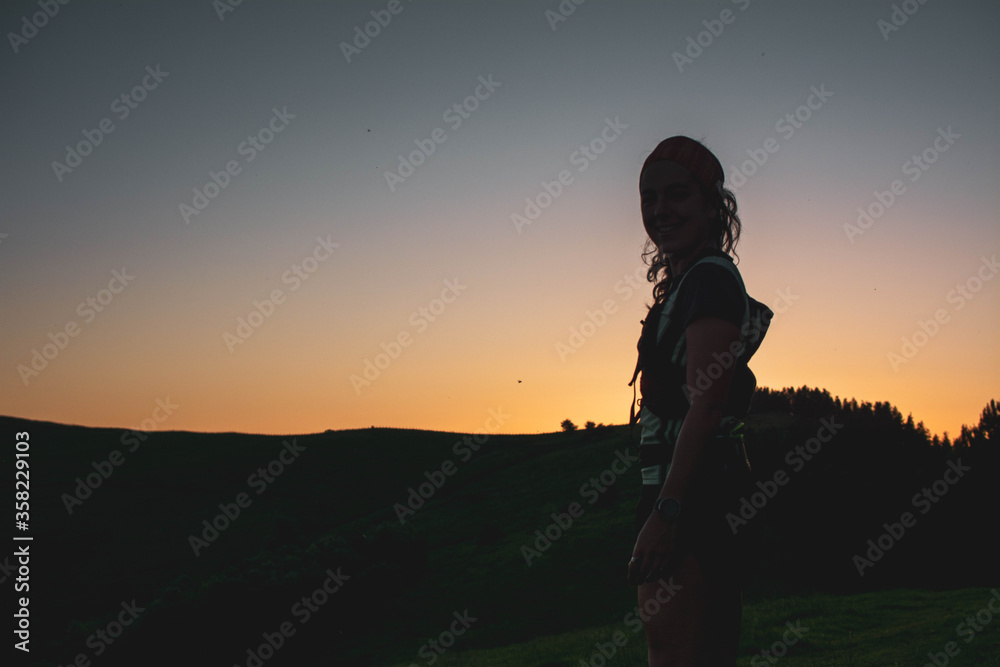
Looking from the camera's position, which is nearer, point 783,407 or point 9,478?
point 783,407

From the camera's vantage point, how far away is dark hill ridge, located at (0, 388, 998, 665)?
781 inches

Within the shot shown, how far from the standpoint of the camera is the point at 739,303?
2516 millimetres

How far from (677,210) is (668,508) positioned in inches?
45.3

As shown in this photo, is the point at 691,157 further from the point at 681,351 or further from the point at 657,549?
the point at 657,549

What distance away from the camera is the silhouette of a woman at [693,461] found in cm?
242

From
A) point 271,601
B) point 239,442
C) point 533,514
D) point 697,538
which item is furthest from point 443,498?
point 697,538

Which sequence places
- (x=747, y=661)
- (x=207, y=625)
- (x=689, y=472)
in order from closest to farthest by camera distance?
1. (x=689, y=472)
2. (x=747, y=661)
3. (x=207, y=625)

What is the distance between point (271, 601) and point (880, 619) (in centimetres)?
1746

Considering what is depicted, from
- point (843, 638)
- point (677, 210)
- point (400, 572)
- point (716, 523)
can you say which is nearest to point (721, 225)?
point (677, 210)

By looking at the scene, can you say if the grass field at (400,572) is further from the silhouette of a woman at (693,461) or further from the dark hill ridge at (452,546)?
the silhouette of a woman at (693,461)

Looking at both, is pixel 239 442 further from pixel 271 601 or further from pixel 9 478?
pixel 271 601

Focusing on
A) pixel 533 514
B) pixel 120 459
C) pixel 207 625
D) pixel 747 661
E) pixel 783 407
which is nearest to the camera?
pixel 747 661

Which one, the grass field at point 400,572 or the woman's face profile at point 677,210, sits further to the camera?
the grass field at point 400,572

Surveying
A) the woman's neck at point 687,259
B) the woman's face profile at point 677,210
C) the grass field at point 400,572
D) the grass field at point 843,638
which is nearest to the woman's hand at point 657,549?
the woman's neck at point 687,259
